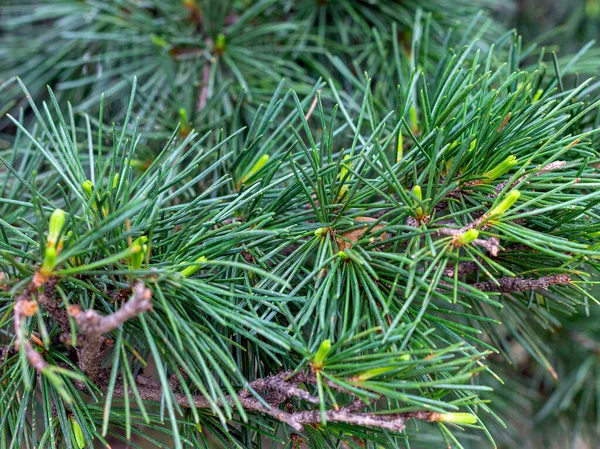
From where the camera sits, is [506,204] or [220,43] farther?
[220,43]

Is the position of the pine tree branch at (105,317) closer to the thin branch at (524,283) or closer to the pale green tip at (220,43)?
the thin branch at (524,283)

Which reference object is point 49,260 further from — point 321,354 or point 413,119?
point 413,119

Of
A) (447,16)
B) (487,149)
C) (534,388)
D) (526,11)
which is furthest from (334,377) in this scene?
(526,11)

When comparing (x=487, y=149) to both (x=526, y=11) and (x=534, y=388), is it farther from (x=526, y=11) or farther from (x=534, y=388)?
(x=526, y=11)

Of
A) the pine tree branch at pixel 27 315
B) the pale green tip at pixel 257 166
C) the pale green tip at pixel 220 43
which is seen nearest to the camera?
the pine tree branch at pixel 27 315

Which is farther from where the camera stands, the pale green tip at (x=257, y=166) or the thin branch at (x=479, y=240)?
the pale green tip at (x=257, y=166)

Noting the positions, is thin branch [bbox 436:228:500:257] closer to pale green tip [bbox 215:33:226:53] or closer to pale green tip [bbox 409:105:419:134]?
pale green tip [bbox 409:105:419:134]

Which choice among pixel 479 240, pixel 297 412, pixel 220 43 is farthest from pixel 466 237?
pixel 220 43

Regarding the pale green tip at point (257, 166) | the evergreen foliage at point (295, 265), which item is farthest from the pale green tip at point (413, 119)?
the pale green tip at point (257, 166)

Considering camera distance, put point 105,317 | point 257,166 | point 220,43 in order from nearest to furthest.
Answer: point 105,317 < point 257,166 < point 220,43

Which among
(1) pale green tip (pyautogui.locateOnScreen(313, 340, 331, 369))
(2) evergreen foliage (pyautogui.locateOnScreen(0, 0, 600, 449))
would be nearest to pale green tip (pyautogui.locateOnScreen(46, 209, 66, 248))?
(2) evergreen foliage (pyautogui.locateOnScreen(0, 0, 600, 449))

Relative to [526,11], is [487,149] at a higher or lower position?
lower
